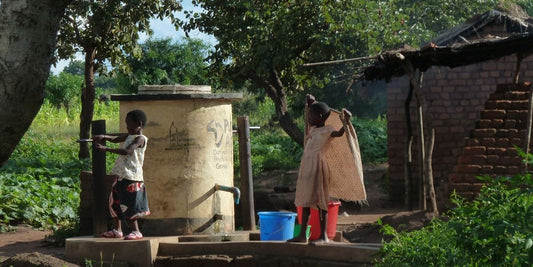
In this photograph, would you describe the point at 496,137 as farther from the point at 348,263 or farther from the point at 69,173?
the point at 69,173

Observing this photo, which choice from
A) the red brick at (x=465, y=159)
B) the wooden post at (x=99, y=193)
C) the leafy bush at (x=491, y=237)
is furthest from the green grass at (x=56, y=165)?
the leafy bush at (x=491, y=237)

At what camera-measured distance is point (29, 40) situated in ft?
17.2

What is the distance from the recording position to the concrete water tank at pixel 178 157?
7.98m

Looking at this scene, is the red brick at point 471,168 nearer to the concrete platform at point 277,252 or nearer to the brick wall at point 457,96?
the brick wall at point 457,96

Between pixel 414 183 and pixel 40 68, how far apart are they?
904 centimetres

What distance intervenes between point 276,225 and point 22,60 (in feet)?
10.4

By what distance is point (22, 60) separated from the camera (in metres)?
5.20

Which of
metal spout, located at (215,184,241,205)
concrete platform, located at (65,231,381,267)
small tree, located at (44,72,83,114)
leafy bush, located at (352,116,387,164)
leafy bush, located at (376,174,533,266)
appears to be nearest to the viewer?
leafy bush, located at (376,174,533,266)

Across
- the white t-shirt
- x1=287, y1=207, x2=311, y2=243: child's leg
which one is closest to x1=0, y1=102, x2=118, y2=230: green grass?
the white t-shirt

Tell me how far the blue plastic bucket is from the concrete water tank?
44cm

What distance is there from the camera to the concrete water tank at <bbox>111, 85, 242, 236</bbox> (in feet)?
26.2

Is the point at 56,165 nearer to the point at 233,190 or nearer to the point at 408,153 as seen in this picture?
the point at 408,153

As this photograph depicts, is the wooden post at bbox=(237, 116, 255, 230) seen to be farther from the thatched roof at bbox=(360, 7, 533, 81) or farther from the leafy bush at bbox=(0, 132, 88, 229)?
the leafy bush at bbox=(0, 132, 88, 229)

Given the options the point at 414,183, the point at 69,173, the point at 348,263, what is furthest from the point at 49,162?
the point at 348,263
